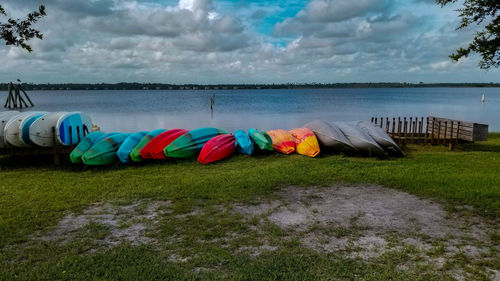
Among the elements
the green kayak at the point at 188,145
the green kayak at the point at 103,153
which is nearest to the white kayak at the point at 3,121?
the green kayak at the point at 103,153

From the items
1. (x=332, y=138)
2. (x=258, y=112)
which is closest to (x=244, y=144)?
(x=332, y=138)

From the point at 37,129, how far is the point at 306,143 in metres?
8.64

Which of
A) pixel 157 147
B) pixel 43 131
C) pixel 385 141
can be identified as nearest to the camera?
pixel 43 131

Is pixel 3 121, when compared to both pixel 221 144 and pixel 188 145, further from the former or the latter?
pixel 221 144

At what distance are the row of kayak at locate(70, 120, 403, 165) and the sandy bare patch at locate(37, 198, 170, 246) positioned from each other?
400 cm

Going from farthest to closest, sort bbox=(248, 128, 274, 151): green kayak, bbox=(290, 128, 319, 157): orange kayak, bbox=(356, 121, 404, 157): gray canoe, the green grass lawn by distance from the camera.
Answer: bbox=(356, 121, 404, 157): gray canoe, bbox=(248, 128, 274, 151): green kayak, bbox=(290, 128, 319, 157): orange kayak, the green grass lawn

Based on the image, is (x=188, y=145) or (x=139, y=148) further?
(x=188, y=145)

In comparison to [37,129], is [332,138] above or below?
below

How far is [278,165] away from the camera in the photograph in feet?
35.2

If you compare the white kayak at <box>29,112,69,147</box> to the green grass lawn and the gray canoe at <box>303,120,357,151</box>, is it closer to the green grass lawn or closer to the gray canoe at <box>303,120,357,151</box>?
the green grass lawn

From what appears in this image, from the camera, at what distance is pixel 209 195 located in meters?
7.86

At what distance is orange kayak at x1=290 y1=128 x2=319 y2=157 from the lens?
12094mm

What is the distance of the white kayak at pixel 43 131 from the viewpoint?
1080 cm

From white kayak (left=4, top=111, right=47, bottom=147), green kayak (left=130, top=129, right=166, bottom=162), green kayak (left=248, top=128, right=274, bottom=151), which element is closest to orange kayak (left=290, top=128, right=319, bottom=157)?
green kayak (left=248, top=128, right=274, bottom=151)
